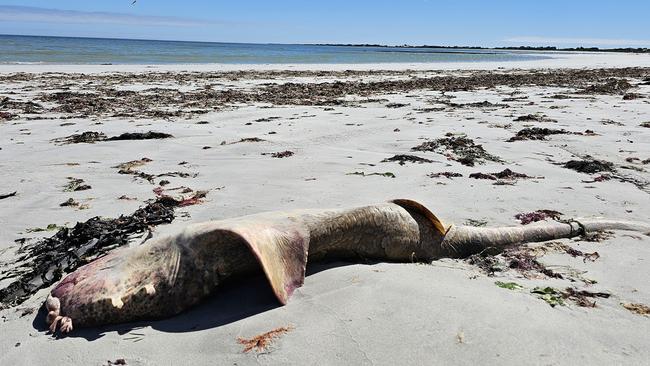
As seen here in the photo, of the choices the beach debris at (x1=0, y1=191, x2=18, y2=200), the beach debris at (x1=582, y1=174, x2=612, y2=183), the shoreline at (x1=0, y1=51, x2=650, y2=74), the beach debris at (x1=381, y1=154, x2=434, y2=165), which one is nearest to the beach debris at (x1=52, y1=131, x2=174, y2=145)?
the beach debris at (x1=0, y1=191, x2=18, y2=200)

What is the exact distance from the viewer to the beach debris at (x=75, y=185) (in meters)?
5.38

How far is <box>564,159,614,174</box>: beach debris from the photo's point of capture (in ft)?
19.4

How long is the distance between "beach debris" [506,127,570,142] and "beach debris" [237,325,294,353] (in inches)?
243

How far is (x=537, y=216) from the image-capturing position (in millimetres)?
4348

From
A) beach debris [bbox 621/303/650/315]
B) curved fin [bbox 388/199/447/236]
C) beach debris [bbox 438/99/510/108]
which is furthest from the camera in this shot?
beach debris [bbox 438/99/510/108]

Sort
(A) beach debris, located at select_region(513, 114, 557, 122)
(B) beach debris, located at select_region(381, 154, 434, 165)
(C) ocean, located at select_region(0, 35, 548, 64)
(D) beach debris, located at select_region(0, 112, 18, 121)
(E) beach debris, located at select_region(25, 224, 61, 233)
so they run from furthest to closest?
(C) ocean, located at select_region(0, 35, 548, 64) → (D) beach debris, located at select_region(0, 112, 18, 121) → (A) beach debris, located at select_region(513, 114, 557, 122) → (B) beach debris, located at select_region(381, 154, 434, 165) → (E) beach debris, located at select_region(25, 224, 61, 233)

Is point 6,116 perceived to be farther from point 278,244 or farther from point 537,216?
point 537,216

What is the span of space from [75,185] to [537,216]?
4.56 metres

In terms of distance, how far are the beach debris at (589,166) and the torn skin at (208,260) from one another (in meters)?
3.52

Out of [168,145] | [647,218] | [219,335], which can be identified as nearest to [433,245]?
[219,335]

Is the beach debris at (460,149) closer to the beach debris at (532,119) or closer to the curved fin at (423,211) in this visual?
the beach debris at (532,119)

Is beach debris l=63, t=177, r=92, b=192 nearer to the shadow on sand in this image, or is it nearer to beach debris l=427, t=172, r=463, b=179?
the shadow on sand

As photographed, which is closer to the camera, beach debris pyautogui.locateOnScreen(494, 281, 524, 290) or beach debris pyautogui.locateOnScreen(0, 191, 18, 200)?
beach debris pyautogui.locateOnScreen(494, 281, 524, 290)

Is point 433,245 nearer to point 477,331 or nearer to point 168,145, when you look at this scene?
point 477,331
